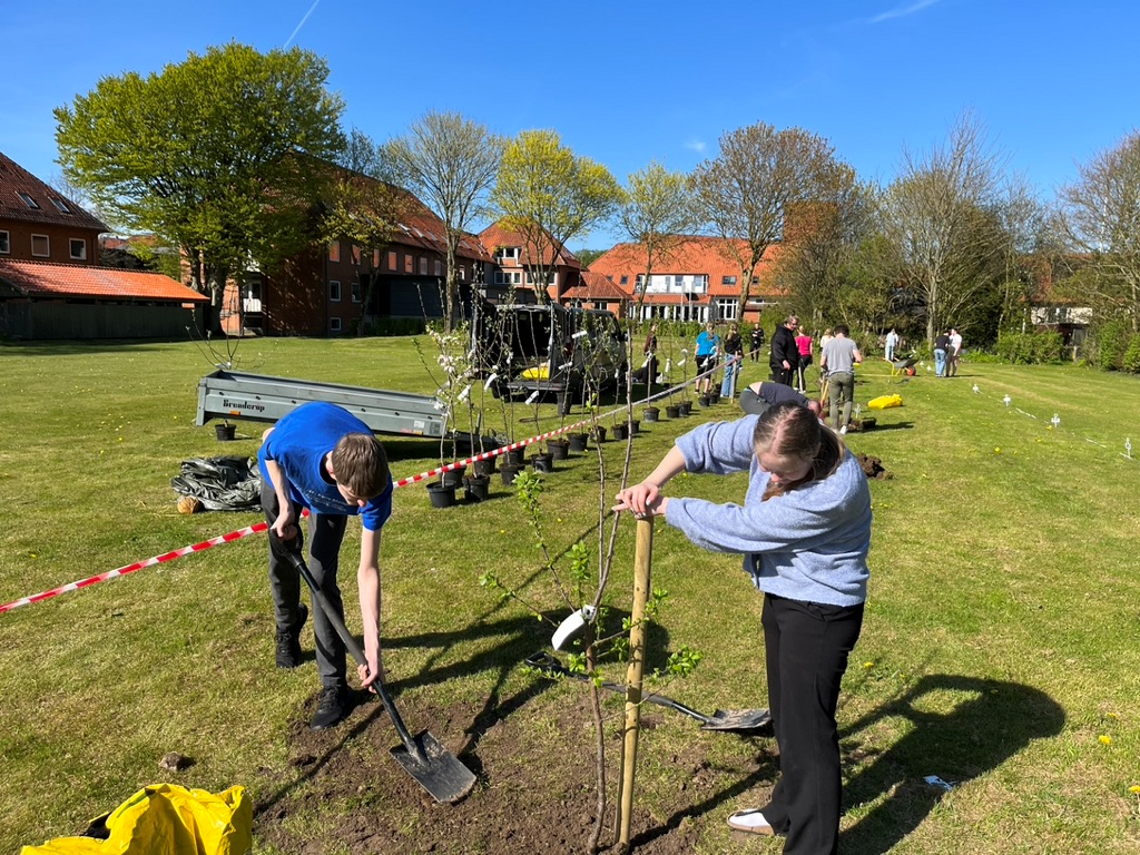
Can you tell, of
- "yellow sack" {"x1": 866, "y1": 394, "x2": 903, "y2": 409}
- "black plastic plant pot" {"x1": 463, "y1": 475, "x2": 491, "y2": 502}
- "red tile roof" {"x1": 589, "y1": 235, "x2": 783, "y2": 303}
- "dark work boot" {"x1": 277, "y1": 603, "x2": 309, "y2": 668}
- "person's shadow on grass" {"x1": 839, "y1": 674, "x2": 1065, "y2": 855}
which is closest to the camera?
"person's shadow on grass" {"x1": 839, "y1": 674, "x2": 1065, "y2": 855}

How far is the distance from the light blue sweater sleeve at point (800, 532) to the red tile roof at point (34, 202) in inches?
1743

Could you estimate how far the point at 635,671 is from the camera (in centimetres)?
250

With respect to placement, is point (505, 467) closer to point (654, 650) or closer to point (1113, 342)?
point (654, 650)

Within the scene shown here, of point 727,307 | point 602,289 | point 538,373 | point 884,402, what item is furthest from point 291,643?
point 727,307

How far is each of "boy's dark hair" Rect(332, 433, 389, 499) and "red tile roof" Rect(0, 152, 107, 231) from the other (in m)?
43.0

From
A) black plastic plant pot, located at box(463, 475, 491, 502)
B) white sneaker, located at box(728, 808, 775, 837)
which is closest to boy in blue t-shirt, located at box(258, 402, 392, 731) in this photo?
white sneaker, located at box(728, 808, 775, 837)

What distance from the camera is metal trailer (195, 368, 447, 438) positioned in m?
8.98

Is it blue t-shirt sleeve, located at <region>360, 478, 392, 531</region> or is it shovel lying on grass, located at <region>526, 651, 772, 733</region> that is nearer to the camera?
blue t-shirt sleeve, located at <region>360, 478, 392, 531</region>

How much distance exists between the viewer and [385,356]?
29.7 meters

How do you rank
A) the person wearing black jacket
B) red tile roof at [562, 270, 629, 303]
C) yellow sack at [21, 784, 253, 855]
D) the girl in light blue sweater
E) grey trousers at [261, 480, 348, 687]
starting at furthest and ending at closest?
red tile roof at [562, 270, 629, 303], the person wearing black jacket, grey trousers at [261, 480, 348, 687], the girl in light blue sweater, yellow sack at [21, 784, 253, 855]

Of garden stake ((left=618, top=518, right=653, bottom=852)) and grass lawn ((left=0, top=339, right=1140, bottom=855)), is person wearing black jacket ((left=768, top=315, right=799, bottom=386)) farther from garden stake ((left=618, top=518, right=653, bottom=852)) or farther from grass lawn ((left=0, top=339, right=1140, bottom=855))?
garden stake ((left=618, top=518, right=653, bottom=852))

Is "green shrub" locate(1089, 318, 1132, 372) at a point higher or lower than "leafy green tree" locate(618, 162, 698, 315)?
lower

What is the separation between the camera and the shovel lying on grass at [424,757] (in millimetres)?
2955

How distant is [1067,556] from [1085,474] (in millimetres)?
4152
